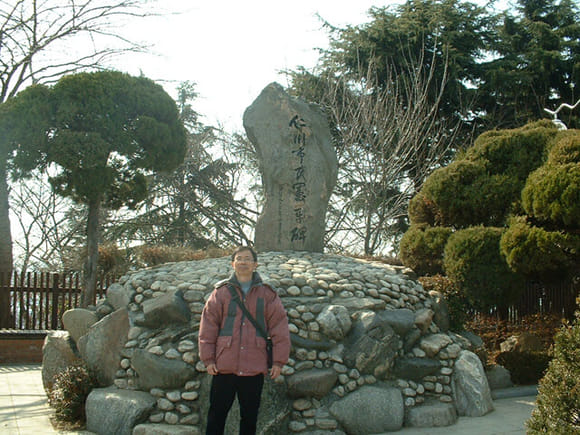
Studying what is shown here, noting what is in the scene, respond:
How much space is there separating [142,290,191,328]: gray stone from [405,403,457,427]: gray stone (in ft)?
7.88

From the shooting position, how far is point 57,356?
20.5 ft

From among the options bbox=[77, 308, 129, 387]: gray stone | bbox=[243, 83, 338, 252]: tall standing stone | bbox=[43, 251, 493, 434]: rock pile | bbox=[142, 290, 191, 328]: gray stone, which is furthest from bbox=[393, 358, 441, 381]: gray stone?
bbox=[77, 308, 129, 387]: gray stone

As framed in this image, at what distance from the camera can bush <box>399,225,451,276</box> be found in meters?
9.23

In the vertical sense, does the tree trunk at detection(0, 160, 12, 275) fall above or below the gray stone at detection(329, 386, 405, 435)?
above

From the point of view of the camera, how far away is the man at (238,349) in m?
3.71

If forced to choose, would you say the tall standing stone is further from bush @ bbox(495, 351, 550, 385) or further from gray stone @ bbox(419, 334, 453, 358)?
bush @ bbox(495, 351, 550, 385)

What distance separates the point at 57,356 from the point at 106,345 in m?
0.94

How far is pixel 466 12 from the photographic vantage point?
15.9 metres

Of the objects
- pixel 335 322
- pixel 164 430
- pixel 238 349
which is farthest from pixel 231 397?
pixel 335 322

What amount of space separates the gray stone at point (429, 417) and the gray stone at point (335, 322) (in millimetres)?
986

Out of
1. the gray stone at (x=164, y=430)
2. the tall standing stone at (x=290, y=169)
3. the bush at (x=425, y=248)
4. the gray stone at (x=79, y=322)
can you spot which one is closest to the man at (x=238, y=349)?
the gray stone at (x=164, y=430)

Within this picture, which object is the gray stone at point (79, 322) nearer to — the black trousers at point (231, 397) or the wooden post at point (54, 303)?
the black trousers at point (231, 397)

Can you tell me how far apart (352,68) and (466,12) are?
3658mm

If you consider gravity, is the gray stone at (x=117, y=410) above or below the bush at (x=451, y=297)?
below
